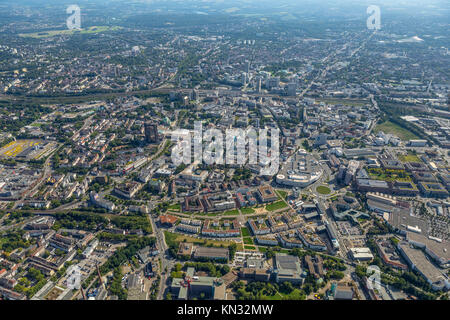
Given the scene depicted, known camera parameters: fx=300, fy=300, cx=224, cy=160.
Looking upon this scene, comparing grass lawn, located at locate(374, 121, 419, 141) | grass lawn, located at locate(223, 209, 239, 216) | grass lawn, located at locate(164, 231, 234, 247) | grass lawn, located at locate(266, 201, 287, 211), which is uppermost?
grass lawn, located at locate(374, 121, 419, 141)

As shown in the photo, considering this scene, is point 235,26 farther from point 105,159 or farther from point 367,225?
point 367,225

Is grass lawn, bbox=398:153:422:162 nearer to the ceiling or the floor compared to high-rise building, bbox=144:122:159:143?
nearer to the floor

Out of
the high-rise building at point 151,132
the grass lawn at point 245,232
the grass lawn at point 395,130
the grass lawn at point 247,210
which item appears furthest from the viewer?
the grass lawn at point 395,130

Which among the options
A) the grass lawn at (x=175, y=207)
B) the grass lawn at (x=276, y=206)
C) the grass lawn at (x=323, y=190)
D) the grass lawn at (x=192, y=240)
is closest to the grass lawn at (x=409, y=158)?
the grass lawn at (x=323, y=190)

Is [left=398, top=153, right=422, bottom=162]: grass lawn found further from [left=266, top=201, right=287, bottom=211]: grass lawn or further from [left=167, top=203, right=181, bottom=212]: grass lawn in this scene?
[left=167, top=203, right=181, bottom=212]: grass lawn

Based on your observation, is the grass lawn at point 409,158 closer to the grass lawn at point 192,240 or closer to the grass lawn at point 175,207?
the grass lawn at point 192,240

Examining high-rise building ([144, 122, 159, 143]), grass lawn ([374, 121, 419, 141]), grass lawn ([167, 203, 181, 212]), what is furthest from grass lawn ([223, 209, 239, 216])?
grass lawn ([374, 121, 419, 141])

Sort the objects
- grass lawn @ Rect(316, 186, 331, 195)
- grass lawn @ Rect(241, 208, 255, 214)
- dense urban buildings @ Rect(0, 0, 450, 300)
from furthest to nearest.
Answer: grass lawn @ Rect(316, 186, 331, 195), grass lawn @ Rect(241, 208, 255, 214), dense urban buildings @ Rect(0, 0, 450, 300)
